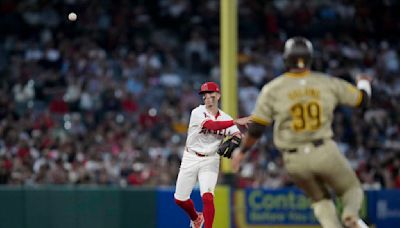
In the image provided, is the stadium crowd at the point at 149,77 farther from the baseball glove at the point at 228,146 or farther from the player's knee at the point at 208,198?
the baseball glove at the point at 228,146

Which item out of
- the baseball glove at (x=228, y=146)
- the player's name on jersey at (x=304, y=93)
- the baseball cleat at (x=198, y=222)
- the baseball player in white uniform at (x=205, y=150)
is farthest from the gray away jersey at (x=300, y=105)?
the baseball cleat at (x=198, y=222)

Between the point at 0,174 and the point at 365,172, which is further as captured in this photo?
the point at 365,172

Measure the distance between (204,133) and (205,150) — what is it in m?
0.22

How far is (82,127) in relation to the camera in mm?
20312

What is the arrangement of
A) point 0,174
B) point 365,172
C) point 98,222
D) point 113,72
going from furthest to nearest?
point 113,72
point 365,172
point 0,174
point 98,222

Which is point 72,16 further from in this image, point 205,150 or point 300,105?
point 300,105

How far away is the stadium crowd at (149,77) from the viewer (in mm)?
19438

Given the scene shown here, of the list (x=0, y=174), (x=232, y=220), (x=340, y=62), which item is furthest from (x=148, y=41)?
(x=232, y=220)

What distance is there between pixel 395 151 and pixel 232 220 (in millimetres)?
5407

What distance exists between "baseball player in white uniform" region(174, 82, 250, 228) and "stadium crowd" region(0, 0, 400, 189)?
6.02 m

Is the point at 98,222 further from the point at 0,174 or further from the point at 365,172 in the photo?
the point at 365,172

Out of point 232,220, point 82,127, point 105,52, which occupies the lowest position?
point 232,220

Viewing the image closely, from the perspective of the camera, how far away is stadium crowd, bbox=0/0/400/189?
1944cm

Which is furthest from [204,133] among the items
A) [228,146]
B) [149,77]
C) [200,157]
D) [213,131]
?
[149,77]
